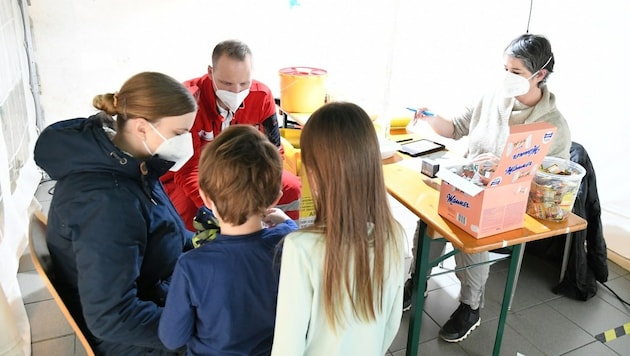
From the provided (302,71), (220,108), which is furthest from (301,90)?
(220,108)

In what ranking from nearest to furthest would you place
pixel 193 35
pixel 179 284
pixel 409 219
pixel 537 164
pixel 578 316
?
pixel 179 284
pixel 537 164
pixel 578 316
pixel 409 219
pixel 193 35

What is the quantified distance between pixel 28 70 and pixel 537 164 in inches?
132

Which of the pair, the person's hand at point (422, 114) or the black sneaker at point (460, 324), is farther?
the person's hand at point (422, 114)

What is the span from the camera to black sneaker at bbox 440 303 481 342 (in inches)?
84.4

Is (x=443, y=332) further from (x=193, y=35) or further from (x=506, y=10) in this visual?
(x=193, y=35)

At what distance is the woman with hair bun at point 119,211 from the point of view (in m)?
1.14

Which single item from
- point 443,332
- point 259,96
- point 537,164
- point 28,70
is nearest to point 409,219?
point 443,332

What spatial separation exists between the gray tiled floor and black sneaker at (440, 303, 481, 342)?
0.11ft

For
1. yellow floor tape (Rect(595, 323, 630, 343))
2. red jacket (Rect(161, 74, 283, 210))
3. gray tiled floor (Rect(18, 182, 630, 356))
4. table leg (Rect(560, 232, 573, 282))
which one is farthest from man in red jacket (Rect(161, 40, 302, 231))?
yellow floor tape (Rect(595, 323, 630, 343))

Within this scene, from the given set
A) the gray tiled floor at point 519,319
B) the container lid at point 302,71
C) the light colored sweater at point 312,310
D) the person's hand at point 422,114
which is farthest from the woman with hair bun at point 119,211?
the container lid at point 302,71

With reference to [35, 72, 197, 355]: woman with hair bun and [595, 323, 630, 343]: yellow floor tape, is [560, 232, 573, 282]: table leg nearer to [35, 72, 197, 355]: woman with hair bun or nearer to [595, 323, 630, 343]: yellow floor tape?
[595, 323, 630, 343]: yellow floor tape

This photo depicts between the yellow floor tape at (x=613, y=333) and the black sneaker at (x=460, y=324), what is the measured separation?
61 cm

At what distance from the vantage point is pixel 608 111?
2.68 m

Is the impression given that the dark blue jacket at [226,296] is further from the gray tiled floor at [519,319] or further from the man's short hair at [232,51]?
the man's short hair at [232,51]
